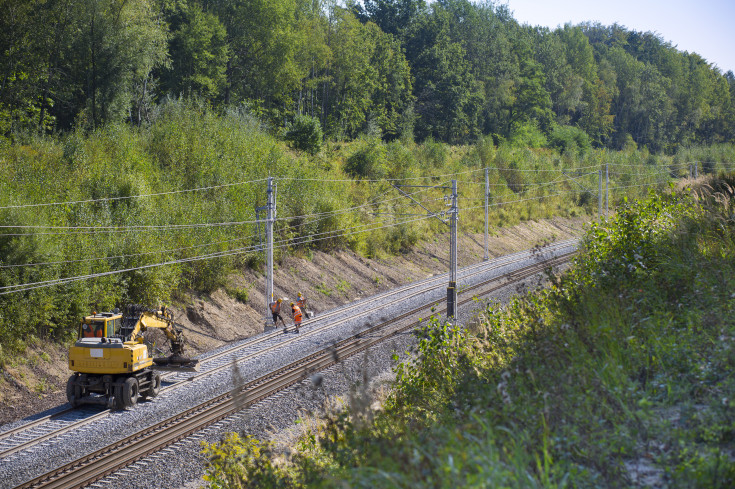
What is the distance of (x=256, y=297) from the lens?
85.6 ft

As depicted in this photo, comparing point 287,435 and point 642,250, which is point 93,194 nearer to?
point 287,435

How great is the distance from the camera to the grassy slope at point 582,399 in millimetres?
4430

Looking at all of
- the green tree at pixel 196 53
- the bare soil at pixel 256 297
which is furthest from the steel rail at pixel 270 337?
the green tree at pixel 196 53

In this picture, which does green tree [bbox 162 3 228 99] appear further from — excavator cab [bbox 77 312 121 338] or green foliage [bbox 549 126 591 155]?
green foliage [bbox 549 126 591 155]

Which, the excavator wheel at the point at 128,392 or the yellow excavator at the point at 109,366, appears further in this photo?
the yellow excavator at the point at 109,366

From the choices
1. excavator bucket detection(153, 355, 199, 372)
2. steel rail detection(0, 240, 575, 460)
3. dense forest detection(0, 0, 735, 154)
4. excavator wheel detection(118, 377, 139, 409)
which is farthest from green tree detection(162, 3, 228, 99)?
excavator wheel detection(118, 377, 139, 409)

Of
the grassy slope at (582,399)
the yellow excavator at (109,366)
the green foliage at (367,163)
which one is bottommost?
the yellow excavator at (109,366)

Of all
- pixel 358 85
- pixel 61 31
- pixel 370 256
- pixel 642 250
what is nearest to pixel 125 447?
pixel 642 250

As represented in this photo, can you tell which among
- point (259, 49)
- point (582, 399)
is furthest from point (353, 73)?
point (582, 399)

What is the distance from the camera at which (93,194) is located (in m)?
23.3

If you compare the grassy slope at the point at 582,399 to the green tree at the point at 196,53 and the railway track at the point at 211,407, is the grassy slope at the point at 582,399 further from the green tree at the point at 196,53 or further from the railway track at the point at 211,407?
the green tree at the point at 196,53

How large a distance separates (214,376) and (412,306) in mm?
11101

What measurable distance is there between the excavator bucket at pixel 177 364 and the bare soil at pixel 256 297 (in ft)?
8.58

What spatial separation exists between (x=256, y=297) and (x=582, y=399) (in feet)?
71.1
